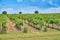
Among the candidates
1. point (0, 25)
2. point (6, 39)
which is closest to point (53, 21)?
point (0, 25)

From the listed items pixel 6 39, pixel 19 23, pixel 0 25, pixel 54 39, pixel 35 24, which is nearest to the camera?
pixel 54 39

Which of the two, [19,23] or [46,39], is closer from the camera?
[46,39]

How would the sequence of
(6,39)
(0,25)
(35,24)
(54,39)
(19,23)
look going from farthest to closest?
1. (35,24)
2. (19,23)
3. (0,25)
4. (6,39)
5. (54,39)

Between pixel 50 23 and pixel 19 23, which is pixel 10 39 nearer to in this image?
pixel 19 23

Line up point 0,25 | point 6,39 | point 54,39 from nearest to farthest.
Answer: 1. point 54,39
2. point 6,39
3. point 0,25

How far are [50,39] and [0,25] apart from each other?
836 inches

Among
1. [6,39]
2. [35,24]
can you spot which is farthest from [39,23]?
[6,39]

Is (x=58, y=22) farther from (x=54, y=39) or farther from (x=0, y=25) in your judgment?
(x=54, y=39)

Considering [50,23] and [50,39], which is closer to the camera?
[50,39]

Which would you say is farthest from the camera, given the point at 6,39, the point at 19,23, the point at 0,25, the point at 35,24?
the point at 35,24

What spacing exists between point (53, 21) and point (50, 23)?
1179 millimetres

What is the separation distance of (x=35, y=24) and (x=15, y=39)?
2755 cm

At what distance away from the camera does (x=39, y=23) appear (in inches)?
1937

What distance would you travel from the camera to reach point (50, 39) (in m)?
24.3
